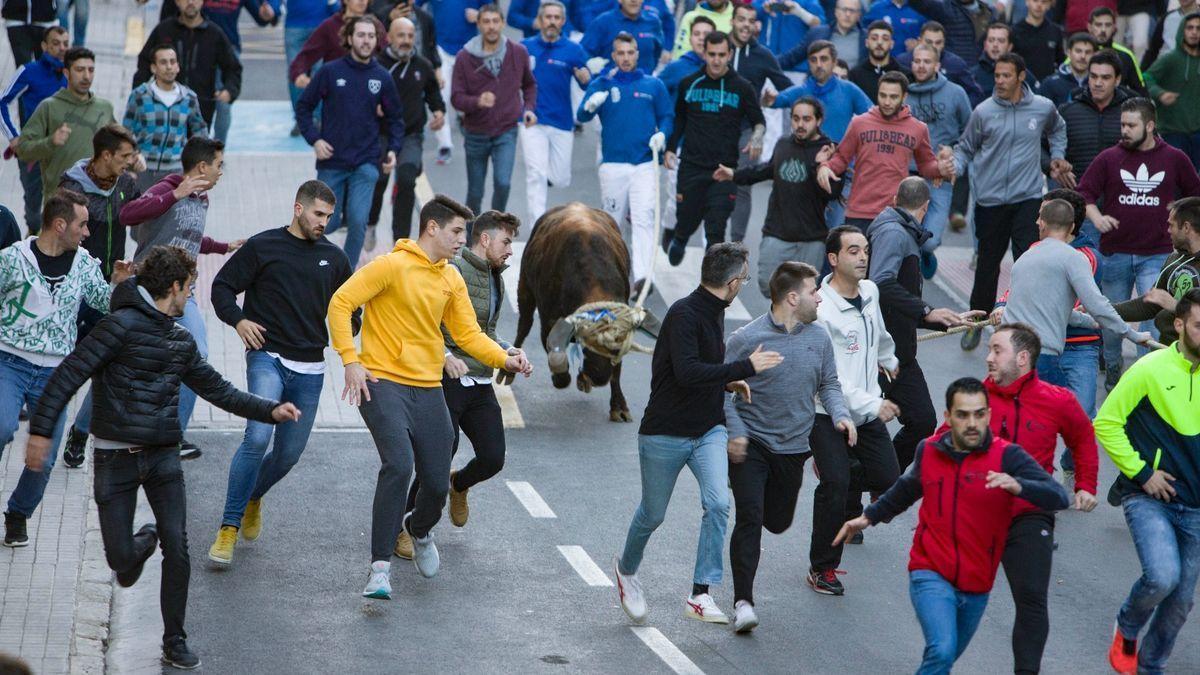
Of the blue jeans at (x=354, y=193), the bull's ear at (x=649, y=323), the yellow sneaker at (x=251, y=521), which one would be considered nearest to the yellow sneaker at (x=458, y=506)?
the yellow sneaker at (x=251, y=521)

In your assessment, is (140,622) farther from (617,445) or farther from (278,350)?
(617,445)

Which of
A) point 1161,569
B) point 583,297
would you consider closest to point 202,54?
point 583,297

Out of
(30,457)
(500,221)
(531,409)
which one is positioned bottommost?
(531,409)

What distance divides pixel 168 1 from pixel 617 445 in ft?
26.0

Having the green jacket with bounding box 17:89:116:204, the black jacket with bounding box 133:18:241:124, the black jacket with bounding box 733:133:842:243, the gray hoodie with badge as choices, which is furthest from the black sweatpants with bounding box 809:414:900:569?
the black jacket with bounding box 133:18:241:124

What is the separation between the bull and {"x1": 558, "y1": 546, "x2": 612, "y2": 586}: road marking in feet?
8.88

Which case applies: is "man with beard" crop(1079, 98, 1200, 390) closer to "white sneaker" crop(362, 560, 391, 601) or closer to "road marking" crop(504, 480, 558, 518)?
"road marking" crop(504, 480, 558, 518)

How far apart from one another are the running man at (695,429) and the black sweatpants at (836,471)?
756 mm

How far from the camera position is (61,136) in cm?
1323

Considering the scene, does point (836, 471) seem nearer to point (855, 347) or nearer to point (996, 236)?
point (855, 347)

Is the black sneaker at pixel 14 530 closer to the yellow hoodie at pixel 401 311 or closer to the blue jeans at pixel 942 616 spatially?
the yellow hoodie at pixel 401 311

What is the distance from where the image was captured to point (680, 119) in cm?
1647

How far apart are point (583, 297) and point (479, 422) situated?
357 centimetres

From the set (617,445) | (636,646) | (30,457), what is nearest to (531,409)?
(617,445)
